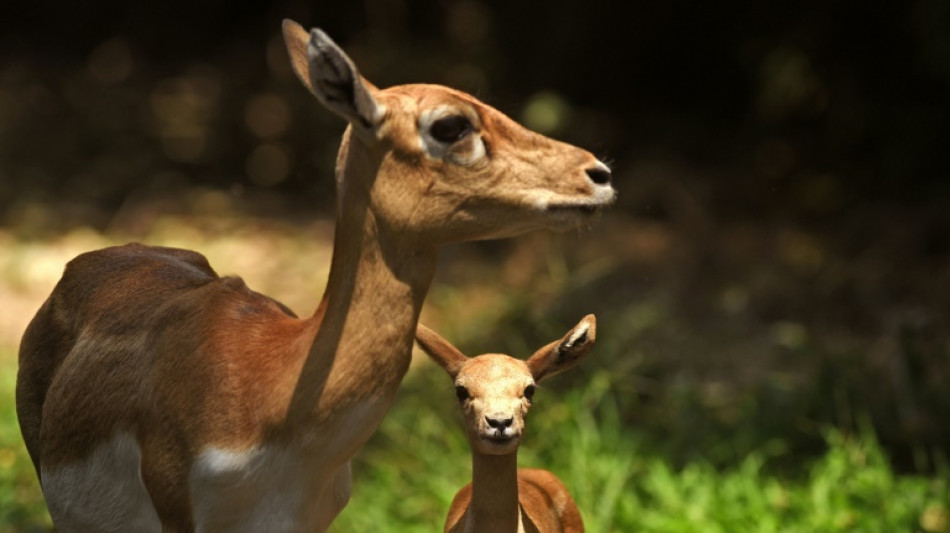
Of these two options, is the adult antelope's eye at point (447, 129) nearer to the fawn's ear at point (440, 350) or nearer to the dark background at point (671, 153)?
the fawn's ear at point (440, 350)

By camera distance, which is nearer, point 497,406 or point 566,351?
point 497,406

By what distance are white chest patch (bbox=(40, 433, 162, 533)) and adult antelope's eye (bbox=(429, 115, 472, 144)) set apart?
1.05 meters

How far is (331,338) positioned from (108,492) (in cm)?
76

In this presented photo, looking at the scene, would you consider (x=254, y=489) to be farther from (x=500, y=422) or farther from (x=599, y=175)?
(x=599, y=175)

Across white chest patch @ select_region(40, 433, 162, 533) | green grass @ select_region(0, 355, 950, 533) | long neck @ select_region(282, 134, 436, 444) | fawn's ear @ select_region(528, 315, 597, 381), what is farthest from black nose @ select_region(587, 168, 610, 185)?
green grass @ select_region(0, 355, 950, 533)

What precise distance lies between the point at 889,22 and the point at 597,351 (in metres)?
3.50

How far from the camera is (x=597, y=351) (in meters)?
6.58

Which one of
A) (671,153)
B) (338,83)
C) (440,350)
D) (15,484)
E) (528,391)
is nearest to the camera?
(338,83)

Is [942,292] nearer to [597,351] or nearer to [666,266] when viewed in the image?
[666,266]

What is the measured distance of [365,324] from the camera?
311 centimetres

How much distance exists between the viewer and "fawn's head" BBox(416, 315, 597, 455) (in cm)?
338

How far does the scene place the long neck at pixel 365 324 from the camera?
3.10 metres

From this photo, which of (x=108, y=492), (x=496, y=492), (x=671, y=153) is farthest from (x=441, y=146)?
(x=671, y=153)

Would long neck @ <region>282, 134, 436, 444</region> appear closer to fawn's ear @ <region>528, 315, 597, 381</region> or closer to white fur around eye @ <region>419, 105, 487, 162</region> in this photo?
white fur around eye @ <region>419, 105, 487, 162</region>
